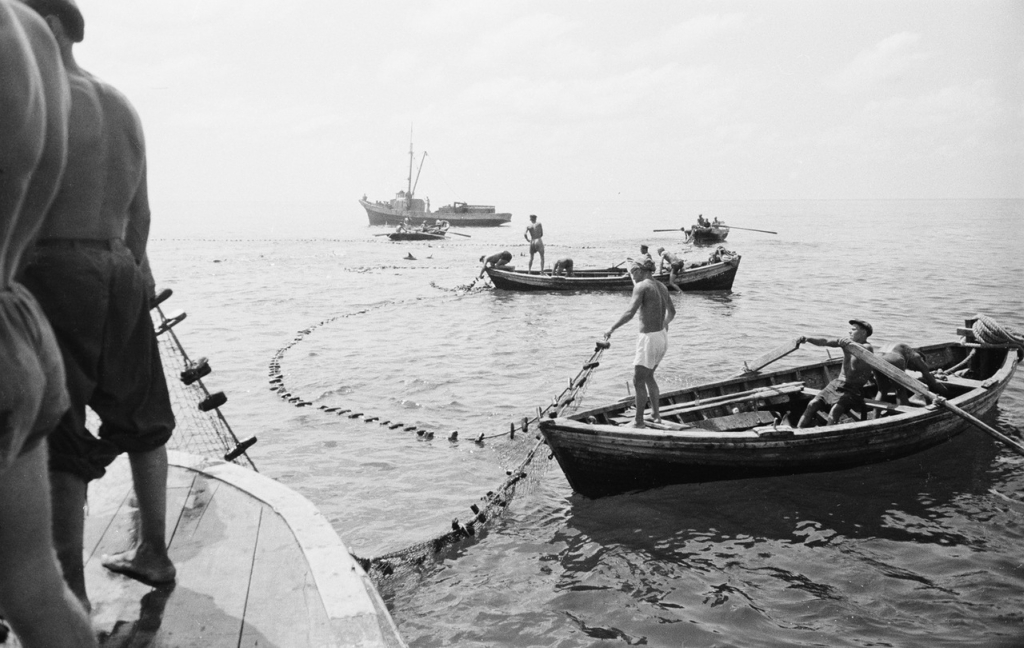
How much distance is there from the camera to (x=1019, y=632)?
6.38 m

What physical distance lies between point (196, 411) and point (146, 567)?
33.7ft

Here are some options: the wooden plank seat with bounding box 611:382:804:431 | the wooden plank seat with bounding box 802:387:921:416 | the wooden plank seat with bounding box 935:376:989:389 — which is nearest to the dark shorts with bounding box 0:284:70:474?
the wooden plank seat with bounding box 611:382:804:431

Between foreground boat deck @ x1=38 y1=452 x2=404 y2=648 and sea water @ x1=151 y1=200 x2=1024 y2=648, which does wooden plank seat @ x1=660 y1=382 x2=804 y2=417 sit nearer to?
sea water @ x1=151 y1=200 x2=1024 y2=648

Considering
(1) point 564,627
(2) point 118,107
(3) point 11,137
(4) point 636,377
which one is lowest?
(1) point 564,627

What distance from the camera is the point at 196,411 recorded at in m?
12.6

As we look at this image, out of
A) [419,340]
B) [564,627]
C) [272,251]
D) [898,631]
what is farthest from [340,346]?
[272,251]

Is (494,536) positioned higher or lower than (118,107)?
lower

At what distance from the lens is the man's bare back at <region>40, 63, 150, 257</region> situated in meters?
2.55

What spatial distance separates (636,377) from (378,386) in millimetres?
7282

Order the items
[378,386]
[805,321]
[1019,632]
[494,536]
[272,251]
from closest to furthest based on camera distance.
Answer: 1. [1019,632]
2. [494,536]
3. [378,386]
4. [805,321]
5. [272,251]

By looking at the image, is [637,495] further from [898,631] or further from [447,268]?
[447,268]

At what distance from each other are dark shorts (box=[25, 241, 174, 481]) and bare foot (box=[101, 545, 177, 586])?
1.67 feet

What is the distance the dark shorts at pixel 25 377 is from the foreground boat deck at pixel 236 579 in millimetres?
1308

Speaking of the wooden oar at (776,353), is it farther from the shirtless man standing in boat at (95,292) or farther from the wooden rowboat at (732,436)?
the shirtless man standing in boat at (95,292)
